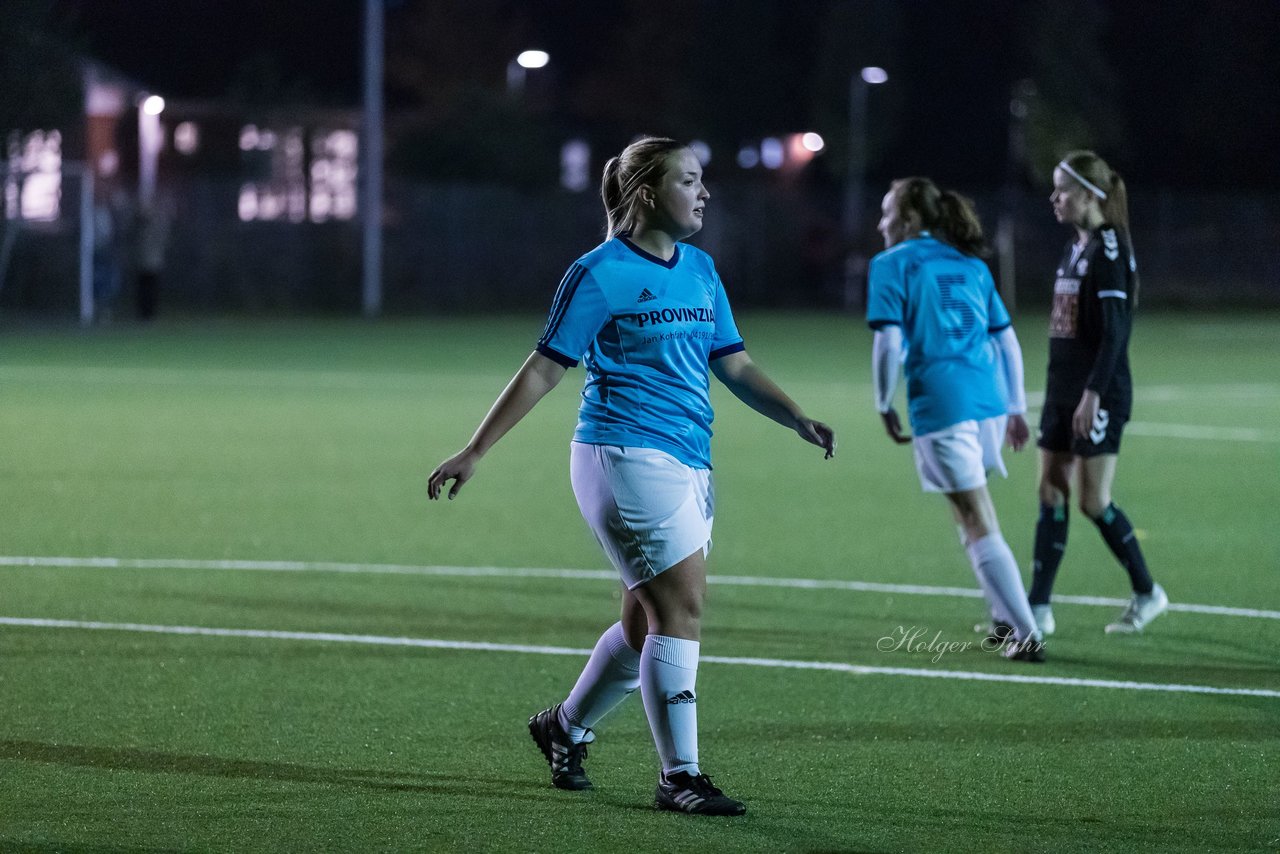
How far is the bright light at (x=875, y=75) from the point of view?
6350cm

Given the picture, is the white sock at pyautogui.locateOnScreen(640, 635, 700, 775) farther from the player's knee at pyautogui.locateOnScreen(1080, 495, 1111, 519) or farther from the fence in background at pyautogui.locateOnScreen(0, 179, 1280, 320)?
the fence in background at pyautogui.locateOnScreen(0, 179, 1280, 320)

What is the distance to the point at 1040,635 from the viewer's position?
8.13 m

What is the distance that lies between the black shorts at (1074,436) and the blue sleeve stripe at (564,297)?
10.8 feet

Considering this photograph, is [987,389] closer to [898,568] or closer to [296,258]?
[898,568]

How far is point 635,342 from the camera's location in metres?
5.64

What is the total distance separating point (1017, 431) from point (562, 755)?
134 inches

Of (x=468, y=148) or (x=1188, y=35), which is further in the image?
(x=1188, y=35)

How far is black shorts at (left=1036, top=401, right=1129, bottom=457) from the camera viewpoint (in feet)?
27.2

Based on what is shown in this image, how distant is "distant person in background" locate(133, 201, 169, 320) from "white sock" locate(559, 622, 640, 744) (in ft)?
100

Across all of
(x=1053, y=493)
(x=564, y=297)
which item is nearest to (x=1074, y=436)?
(x=1053, y=493)

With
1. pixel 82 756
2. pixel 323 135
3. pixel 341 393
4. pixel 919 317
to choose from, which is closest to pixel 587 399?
pixel 82 756

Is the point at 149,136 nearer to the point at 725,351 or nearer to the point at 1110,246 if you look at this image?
the point at 1110,246

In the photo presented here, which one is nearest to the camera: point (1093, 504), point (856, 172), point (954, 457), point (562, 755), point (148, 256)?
point (562, 755)

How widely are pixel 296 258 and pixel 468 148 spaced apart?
27.2 feet
